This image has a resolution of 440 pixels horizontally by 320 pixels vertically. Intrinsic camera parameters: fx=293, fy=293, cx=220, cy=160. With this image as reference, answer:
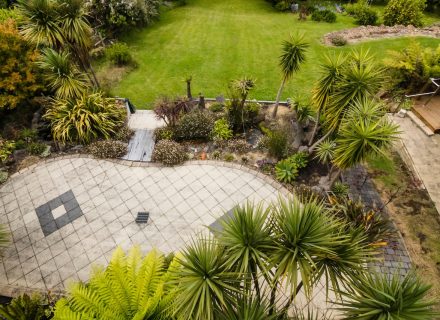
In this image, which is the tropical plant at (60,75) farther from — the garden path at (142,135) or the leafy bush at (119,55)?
the leafy bush at (119,55)

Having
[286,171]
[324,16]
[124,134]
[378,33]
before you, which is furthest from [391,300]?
[324,16]

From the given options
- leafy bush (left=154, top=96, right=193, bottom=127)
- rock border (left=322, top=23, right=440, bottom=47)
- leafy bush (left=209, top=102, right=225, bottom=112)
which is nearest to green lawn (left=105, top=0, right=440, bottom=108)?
rock border (left=322, top=23, right=440, bottom=47)

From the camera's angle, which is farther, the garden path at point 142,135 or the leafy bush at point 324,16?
the leafy bush at point 324,16

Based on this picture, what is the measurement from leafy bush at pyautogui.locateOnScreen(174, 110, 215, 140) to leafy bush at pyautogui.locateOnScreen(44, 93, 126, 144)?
2.49m

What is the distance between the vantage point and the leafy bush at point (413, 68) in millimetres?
11906

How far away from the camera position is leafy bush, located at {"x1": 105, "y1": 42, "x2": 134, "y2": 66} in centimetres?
1501

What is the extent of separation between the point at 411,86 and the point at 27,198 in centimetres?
1527

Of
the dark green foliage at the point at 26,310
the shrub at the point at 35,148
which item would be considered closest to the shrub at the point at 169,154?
the shrub at the point at 35,148

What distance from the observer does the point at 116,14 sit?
16.7m

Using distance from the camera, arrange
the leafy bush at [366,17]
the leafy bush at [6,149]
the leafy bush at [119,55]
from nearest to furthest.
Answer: the leafy bush at [6,149] < the leafy bush at [119,55] < the leafy bush at [366,17]

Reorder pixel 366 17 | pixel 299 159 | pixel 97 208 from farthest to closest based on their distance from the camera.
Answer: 1. pixel 366 17
2. pixel 299 159
3. pixel 97 208

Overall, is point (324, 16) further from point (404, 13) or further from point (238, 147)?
point (238, 147)

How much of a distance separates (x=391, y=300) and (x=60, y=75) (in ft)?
38.5

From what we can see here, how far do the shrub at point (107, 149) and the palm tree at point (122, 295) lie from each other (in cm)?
506
